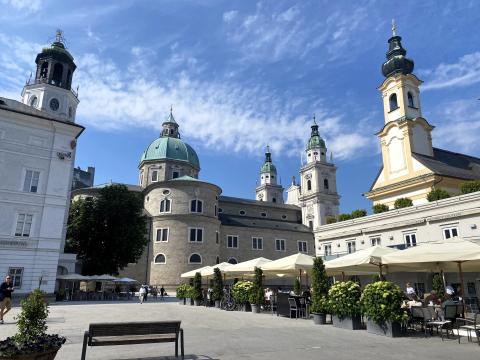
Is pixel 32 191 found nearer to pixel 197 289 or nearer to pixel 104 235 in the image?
pixel 104 235

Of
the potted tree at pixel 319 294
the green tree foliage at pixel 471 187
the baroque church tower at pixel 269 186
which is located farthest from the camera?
the baroque church tower at pixel 269 186

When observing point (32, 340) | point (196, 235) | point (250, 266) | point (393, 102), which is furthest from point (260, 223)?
point (32, 340)

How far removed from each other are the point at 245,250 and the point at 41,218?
3392 centimetres

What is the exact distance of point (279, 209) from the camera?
67.1 m

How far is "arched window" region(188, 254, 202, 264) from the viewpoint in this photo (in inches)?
1830

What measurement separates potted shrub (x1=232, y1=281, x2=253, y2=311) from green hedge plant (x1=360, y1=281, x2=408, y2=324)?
897 centimetres

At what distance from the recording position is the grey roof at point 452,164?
106ft

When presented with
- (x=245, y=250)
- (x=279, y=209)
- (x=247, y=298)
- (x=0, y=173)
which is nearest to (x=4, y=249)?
(x=0, y=173)

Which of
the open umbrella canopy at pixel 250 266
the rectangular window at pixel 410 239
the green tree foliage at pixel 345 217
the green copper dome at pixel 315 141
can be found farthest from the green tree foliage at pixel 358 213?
the green copper dome at pixel 315 141

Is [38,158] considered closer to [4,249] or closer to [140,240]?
[4,249]

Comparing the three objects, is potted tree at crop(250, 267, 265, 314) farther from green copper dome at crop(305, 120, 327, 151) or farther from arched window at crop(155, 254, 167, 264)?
green copper dome at crop(305, 120, 327, 151)

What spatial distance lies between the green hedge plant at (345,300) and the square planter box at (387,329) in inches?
30.9

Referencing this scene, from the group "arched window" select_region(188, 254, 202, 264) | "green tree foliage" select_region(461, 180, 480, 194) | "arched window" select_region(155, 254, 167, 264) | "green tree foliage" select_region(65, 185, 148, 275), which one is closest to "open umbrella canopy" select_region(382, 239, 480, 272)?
"green tree foliage" select_region(461, 180, 480, 194)

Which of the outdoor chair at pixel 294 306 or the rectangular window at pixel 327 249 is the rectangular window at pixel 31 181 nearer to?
the outdoor chair at pixel 294 306
